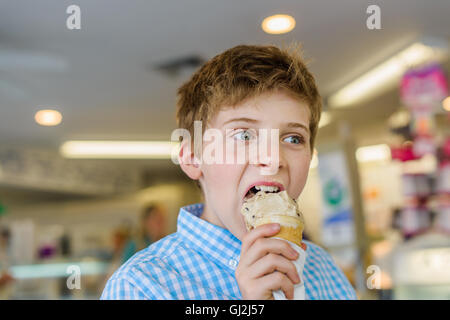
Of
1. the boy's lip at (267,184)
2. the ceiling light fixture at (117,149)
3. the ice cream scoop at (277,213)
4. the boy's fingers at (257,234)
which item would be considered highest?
the ceiling light fixture at (117,149)

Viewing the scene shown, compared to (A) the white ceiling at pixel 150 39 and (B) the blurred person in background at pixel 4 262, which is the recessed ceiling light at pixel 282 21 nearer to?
(A) the white ceiling at pixel 150 39

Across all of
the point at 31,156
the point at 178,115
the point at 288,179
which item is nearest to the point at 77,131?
the point at 31,156

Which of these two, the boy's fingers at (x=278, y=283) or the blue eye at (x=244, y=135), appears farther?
the blue eye at (x=244, y=135)

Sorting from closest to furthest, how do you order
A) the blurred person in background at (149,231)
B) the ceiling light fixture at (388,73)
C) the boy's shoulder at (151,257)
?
the boy's shoulder at (151,257)
the ceiling light fixture at (388,73)
the blurred person in background at (149,231)

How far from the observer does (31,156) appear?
5.70 meters

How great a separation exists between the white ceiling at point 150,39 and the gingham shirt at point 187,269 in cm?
96

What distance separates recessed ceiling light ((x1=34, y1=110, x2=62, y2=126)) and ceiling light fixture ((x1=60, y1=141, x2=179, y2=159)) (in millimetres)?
705

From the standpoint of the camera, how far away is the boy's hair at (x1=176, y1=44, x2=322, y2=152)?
846mm

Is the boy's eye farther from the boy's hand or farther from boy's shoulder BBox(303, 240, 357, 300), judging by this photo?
boy's shoulder BBox(303, 240, 357, 300)

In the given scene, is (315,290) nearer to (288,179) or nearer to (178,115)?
(288,179)

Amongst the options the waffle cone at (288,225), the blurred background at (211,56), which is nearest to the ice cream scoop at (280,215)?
the waffle cone at (288,225)

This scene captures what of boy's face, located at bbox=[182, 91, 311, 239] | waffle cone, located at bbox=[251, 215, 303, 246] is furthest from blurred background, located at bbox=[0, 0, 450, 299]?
waffle cone, located at bbox=[251, 215, 303, 246]

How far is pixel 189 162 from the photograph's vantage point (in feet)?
3.07

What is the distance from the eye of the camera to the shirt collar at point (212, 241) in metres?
0.85
